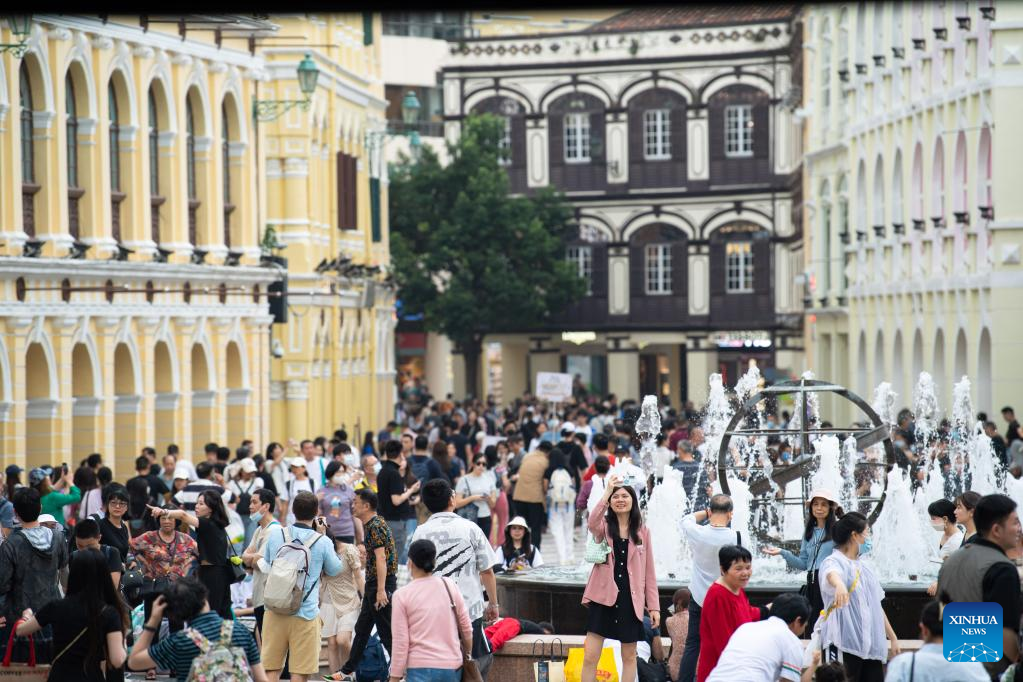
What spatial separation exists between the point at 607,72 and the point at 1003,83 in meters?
32.7

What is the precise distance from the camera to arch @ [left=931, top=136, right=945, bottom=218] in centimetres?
3981

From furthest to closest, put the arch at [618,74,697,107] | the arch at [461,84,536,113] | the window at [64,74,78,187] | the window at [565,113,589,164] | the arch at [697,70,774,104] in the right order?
the arch at [461,84,536,113] → the window at [565,113,589,164] → the arch at [618,74,697,107] → the arch at [697,70,774,104] → the window at [64,74,78,187]

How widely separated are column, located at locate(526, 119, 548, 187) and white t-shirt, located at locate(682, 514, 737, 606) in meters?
53.9

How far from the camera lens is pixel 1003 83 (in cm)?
3506

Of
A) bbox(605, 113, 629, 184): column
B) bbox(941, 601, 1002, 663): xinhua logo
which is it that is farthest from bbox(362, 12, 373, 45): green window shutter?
bbox(941, 601, 1002, 663): xinhua logo

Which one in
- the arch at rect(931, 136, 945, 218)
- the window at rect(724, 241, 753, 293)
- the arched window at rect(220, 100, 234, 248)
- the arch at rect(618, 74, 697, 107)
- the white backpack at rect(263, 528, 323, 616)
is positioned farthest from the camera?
the arch at rect(618, 74, 697, 107)

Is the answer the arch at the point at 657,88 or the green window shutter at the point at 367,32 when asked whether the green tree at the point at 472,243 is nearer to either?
the arch at the point at 657,88

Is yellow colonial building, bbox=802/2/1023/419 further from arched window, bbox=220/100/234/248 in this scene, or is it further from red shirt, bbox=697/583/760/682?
red shirt, bbox=697/583/760/682

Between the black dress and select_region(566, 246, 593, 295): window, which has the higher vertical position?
select_region(566, 246, 593, 295): window

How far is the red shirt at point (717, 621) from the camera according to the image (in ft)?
38.6

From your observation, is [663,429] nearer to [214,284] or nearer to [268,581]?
[214,284]

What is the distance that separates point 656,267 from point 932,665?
5819cm

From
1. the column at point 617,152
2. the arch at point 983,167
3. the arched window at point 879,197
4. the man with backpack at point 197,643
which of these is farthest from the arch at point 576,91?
the man with backpack at point 197,643

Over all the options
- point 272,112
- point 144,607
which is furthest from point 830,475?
point 272,112
